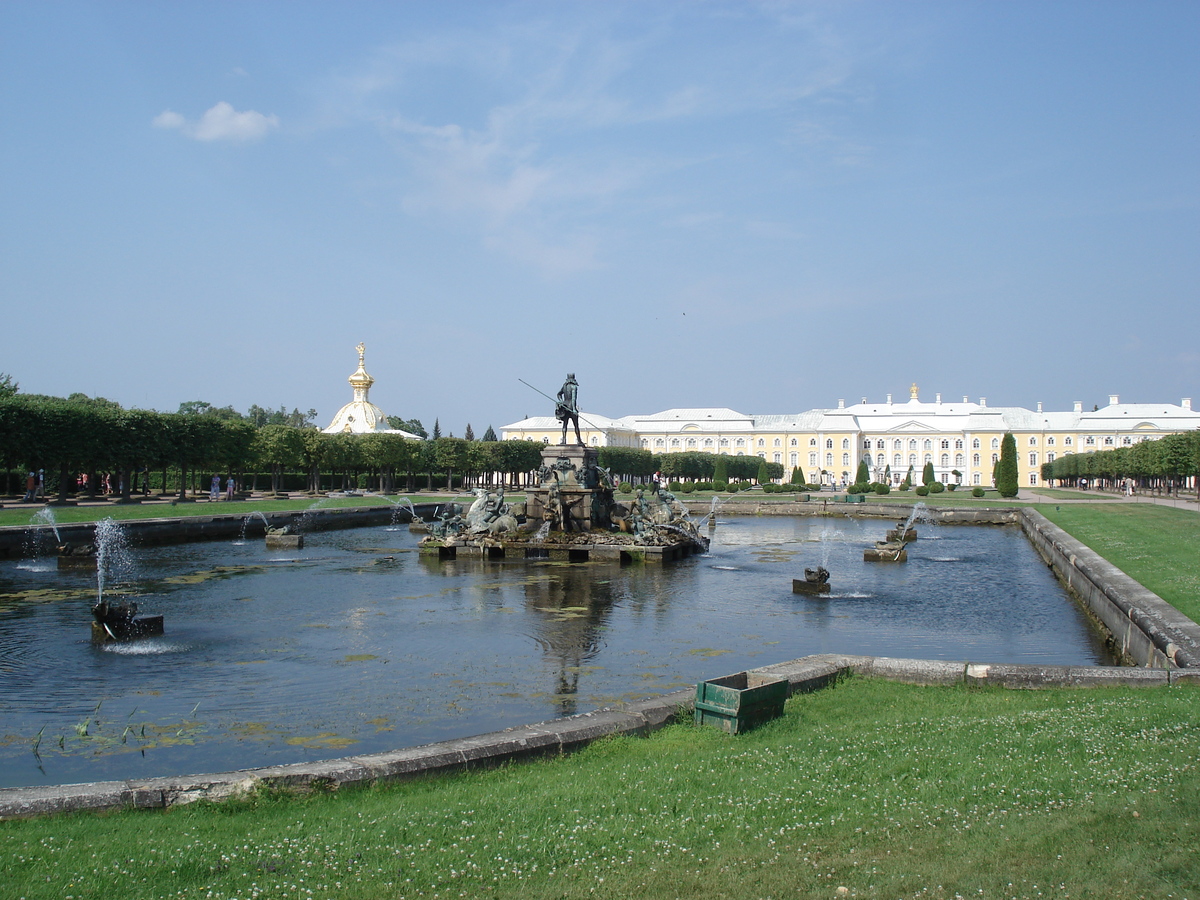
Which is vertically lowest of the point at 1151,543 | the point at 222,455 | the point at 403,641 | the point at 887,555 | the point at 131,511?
the point at 403,641

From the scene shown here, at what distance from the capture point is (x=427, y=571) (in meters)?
22.7

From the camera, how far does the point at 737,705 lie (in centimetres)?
745

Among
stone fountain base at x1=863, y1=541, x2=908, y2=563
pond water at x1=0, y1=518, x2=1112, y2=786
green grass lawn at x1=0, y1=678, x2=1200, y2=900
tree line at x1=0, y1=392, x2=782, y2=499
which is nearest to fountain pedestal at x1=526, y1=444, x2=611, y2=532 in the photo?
pond water at x1=0, y1=518, x2=1112, y2=786

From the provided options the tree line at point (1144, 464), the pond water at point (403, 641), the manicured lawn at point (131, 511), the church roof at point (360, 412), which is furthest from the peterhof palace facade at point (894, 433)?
the pond water at point (403, 641)

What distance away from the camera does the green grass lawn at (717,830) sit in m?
4.48

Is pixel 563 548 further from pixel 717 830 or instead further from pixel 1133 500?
pixel 1133 500

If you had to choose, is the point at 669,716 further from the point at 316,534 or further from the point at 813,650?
the point at 316,534

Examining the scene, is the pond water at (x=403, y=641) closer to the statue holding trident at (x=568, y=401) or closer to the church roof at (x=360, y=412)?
the statue holding trident at (x=568, y=401)

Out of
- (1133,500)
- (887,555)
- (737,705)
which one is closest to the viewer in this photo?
(737,705)

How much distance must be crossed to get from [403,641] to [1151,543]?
18084 millimetres

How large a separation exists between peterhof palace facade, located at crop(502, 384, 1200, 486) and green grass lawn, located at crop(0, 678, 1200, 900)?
9734 centimetres

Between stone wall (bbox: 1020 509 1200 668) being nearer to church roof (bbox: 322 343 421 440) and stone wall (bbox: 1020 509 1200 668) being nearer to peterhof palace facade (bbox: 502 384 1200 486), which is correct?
church roof (bbox: 322 343 421 440)

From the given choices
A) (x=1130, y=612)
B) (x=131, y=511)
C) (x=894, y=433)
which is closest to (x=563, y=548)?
(x=1130, y=612)

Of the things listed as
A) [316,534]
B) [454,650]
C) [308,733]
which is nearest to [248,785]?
[308,733]
